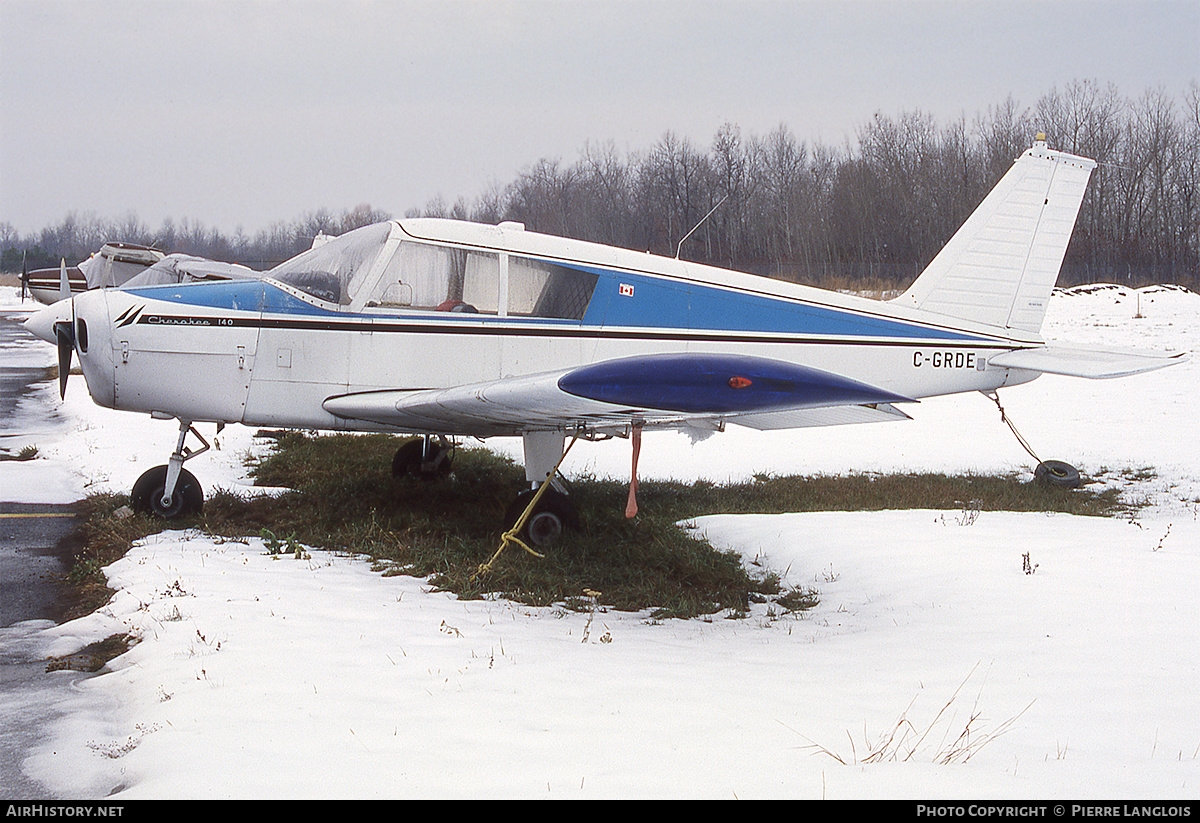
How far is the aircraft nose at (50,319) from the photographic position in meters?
6.79

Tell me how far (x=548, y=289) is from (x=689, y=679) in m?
4.08

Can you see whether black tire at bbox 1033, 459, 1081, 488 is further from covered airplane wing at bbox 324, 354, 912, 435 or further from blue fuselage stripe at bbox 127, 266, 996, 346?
covered airplane wing at bbox 324, 354, 912, 435

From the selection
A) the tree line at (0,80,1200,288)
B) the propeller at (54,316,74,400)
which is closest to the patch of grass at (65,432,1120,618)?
the propeller at (54,316,74,400)

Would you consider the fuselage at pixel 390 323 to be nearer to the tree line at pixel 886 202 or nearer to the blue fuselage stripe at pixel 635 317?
the blue fuselage stripe at pixel 635 317

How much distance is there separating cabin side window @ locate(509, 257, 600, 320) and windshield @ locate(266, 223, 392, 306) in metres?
1.12

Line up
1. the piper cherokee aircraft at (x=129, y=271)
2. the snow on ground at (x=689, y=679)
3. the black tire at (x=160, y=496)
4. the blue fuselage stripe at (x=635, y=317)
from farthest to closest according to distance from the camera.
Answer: the piper cherokee aircraft at (x=129, y=271) → the black tire at (x=160, y=496) → the blue fuselage stripe at (x=635, y=317) → the snow on ground at (x=689, y=679)

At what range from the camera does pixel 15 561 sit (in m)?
5.85

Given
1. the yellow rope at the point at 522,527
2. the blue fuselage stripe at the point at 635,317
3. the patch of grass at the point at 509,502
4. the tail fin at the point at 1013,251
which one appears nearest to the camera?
the patch of grass at the point at 509,502

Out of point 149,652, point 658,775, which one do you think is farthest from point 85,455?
point 658,775

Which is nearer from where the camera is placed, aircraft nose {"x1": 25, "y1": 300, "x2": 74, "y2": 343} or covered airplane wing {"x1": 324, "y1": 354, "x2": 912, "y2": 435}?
covered airplane wing {"x1": 324, "y1": 354, "x2": 912, "y2": 435}

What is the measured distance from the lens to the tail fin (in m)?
8.66

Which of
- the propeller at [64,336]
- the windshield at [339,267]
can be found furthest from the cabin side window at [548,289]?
the propeller at [64,336]

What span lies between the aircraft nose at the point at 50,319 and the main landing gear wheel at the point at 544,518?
3.89 meters

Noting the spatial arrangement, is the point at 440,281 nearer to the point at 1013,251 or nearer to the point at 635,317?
the point at 635,317
